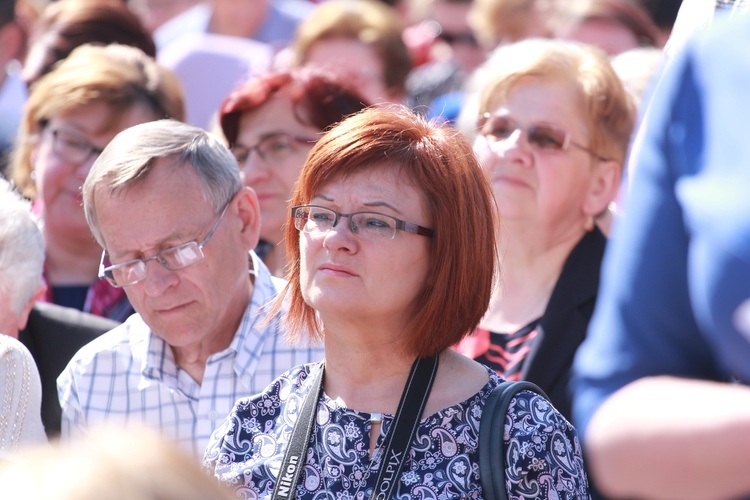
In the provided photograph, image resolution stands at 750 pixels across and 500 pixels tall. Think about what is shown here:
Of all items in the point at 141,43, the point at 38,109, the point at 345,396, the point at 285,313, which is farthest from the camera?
the point at 141,43

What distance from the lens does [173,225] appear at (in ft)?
10.8

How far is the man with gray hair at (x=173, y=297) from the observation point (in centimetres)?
329

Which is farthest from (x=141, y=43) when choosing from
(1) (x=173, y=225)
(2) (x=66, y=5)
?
(1) (x=173, y=225)

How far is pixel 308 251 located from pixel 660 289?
1593 millimetres

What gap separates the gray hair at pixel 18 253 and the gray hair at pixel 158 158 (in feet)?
0.86

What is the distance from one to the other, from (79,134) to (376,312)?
6.97 ft

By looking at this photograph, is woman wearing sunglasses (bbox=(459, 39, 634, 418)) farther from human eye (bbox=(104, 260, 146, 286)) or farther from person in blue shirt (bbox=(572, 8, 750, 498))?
person in blue shirt (bbox=(572, 8, 750, 498))

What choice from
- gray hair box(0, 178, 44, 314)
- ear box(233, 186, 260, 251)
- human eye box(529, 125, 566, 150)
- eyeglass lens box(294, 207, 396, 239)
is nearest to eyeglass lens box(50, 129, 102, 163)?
gray hair box(0, 178, 44, 314)

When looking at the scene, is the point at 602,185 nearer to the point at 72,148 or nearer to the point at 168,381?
the point at 168,381

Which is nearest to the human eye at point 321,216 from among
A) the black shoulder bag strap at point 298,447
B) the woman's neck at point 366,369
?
the woman's neck at point 366,369

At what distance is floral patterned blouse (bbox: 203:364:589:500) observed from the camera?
2504 mm

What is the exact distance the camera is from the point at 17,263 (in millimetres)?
3471

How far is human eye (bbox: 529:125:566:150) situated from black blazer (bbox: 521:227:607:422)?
1.39ft

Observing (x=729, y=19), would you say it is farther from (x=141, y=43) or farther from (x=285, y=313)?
(x=141, y=43)
